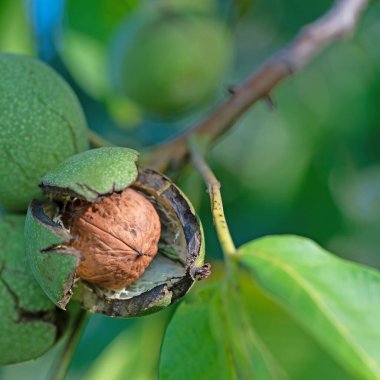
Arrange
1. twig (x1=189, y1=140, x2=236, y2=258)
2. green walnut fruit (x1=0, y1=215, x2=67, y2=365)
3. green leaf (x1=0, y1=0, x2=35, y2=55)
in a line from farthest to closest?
green leaf (x1=0, y1=0, x2=35, y2=55) < green walnut fruit (x1=0, y1=215, x2=67, y2=365) < twig (x1=189, y1=140, x2=236, y2=258)

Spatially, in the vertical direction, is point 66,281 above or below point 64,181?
below

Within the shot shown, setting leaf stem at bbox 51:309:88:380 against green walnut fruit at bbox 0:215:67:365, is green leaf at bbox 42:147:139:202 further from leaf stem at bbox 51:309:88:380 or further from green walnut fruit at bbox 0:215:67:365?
leaf stem at bbox 51:309:88:380

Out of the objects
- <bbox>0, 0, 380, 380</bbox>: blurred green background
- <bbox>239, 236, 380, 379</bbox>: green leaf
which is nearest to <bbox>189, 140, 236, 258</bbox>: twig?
<bbox>239, 236, 380, 379</bbox>: green leaf

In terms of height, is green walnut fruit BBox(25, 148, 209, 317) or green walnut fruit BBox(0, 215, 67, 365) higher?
green walnut fruit BBox(25, 148, 209, 317)

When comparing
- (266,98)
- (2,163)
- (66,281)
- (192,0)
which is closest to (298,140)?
(192,0)

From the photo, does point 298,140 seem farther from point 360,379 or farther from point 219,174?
point 360,379

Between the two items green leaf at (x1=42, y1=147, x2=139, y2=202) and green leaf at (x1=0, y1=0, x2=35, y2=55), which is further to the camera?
green leaf at (x1=0, y1=0, x2=35, y2=55)

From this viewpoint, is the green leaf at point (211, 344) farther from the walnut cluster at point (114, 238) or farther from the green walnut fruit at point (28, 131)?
the green walnut fruit at point (28, 131)

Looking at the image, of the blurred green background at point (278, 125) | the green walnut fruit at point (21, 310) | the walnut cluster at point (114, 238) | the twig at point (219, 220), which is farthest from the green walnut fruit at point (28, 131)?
the blurred green background at point (278, 125)
